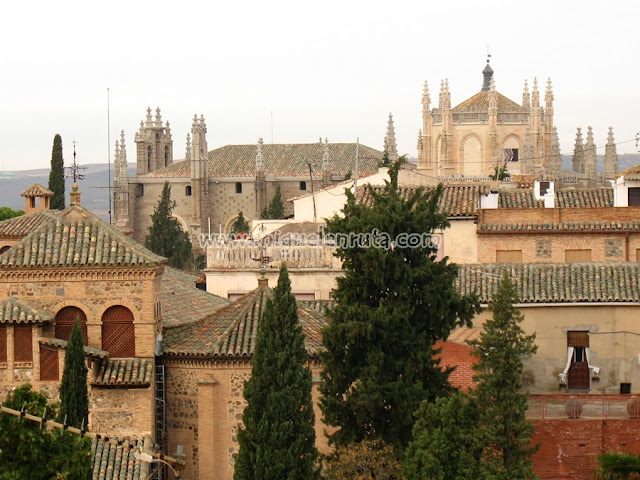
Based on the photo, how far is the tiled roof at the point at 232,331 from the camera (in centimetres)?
2416

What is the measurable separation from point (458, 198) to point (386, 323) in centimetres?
1409

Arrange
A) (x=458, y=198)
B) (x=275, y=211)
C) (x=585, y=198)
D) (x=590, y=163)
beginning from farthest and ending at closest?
1. (x=590, y=163)
2. (x=275, y=211)
3. (x=585, y=198)
4. (x=458, y=198)

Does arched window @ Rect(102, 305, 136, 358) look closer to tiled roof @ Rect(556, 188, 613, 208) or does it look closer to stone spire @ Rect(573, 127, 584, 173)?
tiled roof @ Rect(556, 188, 613, 208)

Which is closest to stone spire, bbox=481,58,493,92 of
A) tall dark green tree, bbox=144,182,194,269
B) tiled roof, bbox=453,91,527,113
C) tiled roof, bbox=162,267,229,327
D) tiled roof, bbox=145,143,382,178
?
tiled roof, bbox=453,91,527,113

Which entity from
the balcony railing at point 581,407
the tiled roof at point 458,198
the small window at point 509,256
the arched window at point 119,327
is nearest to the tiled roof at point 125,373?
the arched window at point 119,327

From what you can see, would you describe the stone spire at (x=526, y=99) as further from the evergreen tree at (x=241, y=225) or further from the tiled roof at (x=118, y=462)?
the tiled roof at (x=118, y=462)

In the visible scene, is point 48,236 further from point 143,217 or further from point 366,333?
point 143,217

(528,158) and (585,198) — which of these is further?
(528,158)

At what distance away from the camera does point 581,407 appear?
24703mm

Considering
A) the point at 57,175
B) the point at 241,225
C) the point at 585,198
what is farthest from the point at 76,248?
the point at 241,225

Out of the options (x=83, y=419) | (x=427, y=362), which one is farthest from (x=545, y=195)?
(x=83, y=419)

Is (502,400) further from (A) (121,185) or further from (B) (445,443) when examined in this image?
(A) (121,185)

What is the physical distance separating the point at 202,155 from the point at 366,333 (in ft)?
227

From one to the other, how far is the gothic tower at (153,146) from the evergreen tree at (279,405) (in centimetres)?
7412
